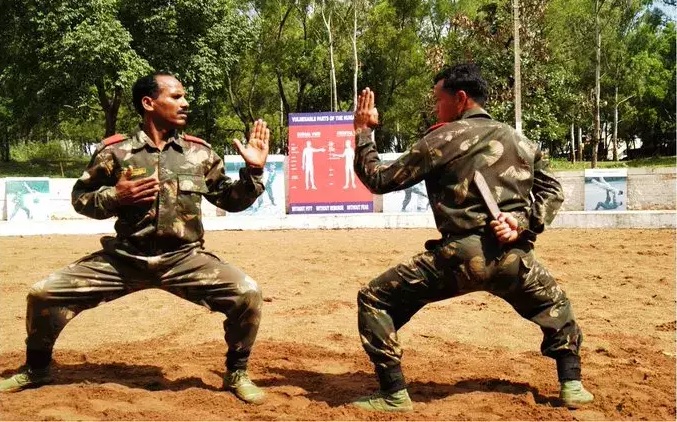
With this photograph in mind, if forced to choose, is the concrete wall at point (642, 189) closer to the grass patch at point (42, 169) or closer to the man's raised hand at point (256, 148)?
the man's raised hand at point (256, 148)

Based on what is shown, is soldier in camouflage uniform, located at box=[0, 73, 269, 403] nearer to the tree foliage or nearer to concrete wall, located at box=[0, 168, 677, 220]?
concrete wall, located at box=[0, 168, 677, 220]

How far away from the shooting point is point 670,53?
54.5 m

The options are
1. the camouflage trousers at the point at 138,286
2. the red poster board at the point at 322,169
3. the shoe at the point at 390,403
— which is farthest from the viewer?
the red poster board at the point at 322,169

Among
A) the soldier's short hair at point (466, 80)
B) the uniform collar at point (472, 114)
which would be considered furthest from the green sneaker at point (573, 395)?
the soldier's short hair at point (466, 80)

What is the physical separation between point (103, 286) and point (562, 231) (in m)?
14.0

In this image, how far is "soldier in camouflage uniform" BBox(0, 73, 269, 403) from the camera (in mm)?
4320

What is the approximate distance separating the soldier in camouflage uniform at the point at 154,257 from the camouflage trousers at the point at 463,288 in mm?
909

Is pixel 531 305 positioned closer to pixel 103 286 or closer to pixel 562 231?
pixel 103 286

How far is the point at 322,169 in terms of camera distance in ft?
61.7

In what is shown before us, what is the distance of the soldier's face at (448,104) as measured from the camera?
410 cm

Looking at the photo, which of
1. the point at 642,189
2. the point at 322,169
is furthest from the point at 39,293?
the point at 642,189

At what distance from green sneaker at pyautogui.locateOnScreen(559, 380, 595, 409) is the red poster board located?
1462 cm

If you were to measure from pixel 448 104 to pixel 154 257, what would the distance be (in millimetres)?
2208

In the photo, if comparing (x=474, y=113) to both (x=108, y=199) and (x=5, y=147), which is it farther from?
(x=5, y=147)
